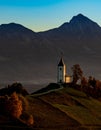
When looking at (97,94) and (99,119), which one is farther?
(97,94)

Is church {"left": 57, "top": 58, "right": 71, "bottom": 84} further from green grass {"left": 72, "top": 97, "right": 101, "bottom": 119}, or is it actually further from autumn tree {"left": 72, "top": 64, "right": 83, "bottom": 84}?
green grass {"left": 72, "top": 97, "right": 101, "bottom": 119}

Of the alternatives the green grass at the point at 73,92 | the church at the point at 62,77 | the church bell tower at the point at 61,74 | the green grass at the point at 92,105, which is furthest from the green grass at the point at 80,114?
the church bell tower at the point at 61,74

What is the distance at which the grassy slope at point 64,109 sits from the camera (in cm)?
12057

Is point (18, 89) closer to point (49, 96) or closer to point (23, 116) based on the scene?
point (49, 96)

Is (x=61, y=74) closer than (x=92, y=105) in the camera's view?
No

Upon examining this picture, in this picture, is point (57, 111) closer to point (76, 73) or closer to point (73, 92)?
point (73, 92)

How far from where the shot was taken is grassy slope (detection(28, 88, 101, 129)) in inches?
4747

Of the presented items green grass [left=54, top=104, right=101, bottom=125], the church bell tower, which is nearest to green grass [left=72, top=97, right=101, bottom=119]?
green grass [left=54, top=104, right=101, bottom=125]

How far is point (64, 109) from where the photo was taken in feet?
445

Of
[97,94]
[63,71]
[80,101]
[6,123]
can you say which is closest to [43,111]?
[6,123]

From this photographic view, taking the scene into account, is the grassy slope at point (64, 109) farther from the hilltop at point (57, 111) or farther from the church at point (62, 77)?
the church at point (62, 77)

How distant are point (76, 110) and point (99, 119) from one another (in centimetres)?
782

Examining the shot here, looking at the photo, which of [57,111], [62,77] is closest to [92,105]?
[57,111]

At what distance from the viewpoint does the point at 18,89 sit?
519 ft
